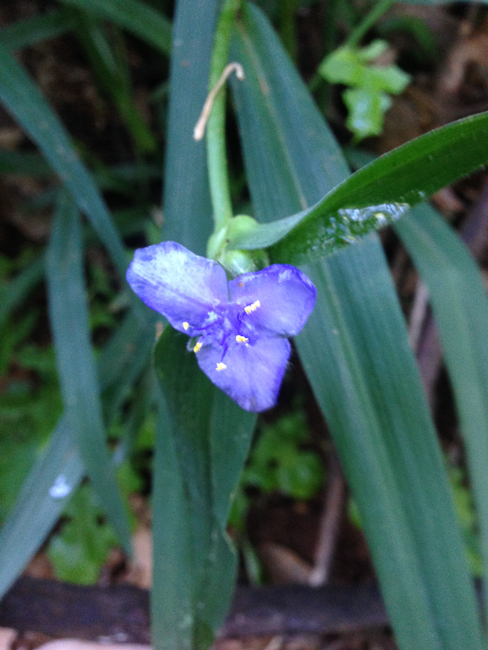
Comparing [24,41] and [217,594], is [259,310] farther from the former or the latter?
[24,41]

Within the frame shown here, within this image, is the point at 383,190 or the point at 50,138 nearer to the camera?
the point at 383,190

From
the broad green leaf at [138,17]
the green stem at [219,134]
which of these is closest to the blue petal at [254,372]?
the green stem at [219,134]

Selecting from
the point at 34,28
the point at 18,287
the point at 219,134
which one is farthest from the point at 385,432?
the point at 34,28

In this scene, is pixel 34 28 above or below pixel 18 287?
above

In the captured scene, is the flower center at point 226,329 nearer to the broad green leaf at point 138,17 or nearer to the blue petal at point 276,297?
the blue petal at point 276,297

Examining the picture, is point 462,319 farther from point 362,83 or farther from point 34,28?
point 34,28

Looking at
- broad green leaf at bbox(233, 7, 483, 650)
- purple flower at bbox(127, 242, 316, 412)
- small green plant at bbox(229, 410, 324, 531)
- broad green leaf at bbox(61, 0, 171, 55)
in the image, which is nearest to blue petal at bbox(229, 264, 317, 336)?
purple flower at bbox(127, 242, 316, 412)
